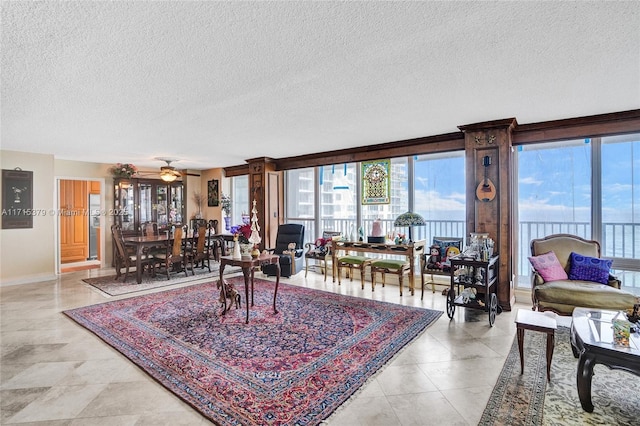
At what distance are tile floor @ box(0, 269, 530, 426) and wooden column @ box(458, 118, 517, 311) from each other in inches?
25.5

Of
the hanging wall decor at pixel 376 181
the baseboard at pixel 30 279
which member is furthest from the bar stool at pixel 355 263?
the baseboard at pixel 30 279

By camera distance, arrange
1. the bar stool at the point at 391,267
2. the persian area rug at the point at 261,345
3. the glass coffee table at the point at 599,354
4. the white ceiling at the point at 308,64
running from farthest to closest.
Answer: the bar stool at the point at 391,267 < the persian area rug at the point at 261,345 < the glass coffee table at the point at 599,354 < the white ceiling at the point at 308,64

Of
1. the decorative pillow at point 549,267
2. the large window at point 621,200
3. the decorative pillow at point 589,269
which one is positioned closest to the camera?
the decorative pillow at point 589,269

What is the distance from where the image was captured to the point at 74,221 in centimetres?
837

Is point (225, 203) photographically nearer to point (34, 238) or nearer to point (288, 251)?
point (288, 251)

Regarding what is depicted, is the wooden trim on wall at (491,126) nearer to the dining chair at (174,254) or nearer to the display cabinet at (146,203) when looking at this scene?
the dining chair at (174,254)

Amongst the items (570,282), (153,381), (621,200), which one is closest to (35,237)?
(153,381)

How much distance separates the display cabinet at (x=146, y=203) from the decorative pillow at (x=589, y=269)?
24.2 feet

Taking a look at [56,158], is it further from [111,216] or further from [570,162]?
[570,162]

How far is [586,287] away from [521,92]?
209cm

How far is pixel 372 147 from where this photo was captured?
5.75 metres

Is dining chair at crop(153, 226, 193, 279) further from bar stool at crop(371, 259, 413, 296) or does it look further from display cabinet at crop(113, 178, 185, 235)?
bar stool at crop(371, 259, 413, 296)

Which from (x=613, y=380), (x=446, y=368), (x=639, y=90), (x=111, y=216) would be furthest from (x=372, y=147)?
(x=111, y=216)

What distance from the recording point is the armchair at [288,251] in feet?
20.0
